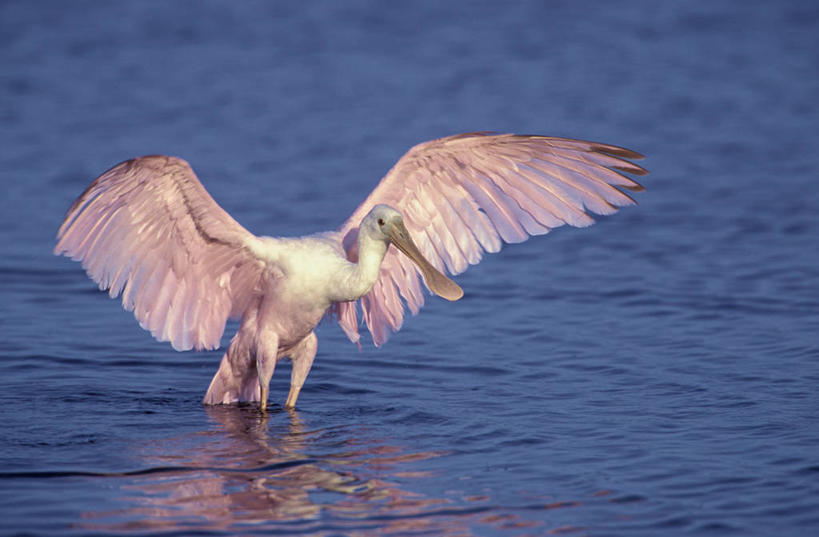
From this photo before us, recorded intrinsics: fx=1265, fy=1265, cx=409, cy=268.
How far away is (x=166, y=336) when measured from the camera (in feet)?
28.4

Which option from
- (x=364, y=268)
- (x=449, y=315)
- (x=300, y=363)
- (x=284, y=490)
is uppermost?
(x=364, y=268)

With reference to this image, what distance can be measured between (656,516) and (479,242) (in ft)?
9.38

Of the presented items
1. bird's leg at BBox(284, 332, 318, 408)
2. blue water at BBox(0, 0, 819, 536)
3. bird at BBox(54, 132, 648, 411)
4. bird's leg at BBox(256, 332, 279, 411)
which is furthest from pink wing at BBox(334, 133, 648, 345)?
blue water at BBox(0, 0, 819, 536)

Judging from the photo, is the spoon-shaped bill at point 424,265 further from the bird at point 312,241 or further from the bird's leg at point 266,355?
the bird's leg at point 266,355

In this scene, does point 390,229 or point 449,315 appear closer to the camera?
point 390,229

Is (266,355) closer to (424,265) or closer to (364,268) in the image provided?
(364,268)

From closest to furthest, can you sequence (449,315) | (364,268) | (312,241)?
(364,268) < (312,241) < (449,315)

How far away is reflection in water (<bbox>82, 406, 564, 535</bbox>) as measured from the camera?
6.44 meters

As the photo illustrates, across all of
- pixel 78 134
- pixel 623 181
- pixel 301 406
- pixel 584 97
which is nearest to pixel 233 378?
pixel 301 406

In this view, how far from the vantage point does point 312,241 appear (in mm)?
8164

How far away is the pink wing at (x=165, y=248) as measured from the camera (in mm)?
7910

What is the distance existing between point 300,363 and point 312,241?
3.41 feet

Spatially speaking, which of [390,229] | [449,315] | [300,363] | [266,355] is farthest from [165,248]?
[449,315]

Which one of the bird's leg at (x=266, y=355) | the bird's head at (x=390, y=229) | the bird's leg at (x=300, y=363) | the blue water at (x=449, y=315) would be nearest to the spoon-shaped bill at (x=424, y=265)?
the bird's head at (x=390, y=229)
